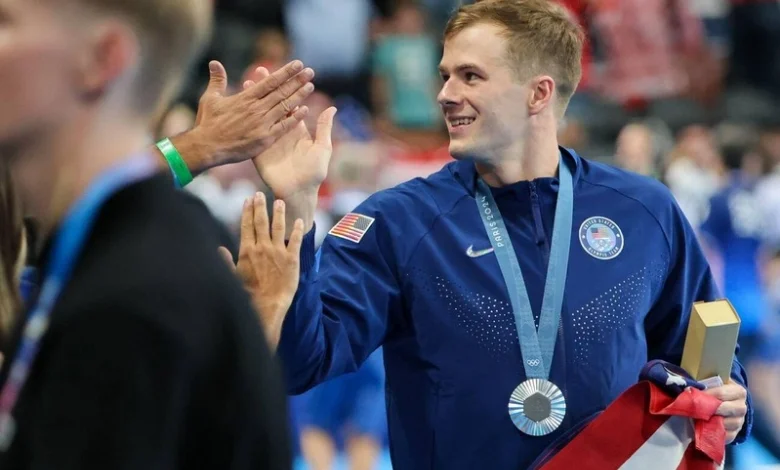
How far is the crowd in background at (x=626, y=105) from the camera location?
23.8 ft

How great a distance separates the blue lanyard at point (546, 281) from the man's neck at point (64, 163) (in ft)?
4.97

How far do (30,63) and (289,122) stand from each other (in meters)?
1.27

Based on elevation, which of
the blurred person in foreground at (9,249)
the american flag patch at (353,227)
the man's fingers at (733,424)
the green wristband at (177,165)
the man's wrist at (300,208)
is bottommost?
the man's fingers at (733,424)

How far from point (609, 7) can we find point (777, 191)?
3725mm

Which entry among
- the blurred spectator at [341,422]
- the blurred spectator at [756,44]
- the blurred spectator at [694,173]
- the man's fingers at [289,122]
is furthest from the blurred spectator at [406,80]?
the man's fingers at [289,122]

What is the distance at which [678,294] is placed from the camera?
281cm

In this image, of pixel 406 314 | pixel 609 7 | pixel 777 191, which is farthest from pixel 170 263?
pixel 609 7

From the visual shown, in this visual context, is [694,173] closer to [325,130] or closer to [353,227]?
[353,227]

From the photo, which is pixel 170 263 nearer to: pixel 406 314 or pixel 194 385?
pixel 194 385

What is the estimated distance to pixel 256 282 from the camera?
2.29 metres

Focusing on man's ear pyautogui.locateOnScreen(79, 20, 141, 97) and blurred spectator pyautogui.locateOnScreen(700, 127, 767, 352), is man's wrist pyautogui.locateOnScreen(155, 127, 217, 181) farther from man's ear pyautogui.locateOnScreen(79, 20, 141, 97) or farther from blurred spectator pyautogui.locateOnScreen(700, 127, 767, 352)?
blurred spectator pyautogui.locateOnScreen(700, 127, 767, 352)

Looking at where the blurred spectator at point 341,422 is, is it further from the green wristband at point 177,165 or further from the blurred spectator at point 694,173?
the green wristband at point 177,165

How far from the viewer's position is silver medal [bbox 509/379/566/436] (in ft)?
8.42

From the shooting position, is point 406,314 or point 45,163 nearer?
point 45,163
